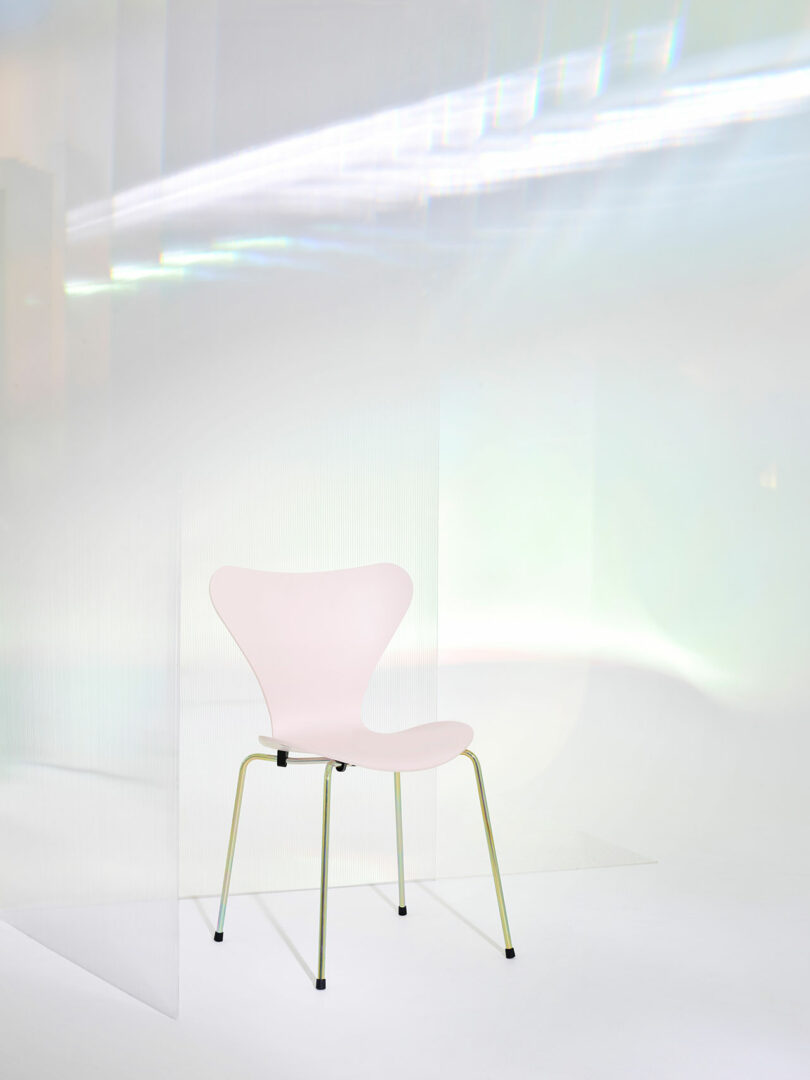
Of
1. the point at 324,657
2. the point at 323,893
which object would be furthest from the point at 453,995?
the point at 324,657

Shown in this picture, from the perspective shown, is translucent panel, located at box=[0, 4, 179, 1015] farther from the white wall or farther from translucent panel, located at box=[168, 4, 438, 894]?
translucent panel, located at box=[168, 4, 438, 894]

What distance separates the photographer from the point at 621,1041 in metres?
2.02

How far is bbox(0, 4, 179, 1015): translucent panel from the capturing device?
2.15 meters

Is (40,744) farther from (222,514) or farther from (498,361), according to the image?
(498,361)

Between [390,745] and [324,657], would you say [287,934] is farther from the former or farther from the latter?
[324,657]

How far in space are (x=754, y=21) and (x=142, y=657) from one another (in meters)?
2.45

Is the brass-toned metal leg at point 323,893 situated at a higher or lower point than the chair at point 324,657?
lower

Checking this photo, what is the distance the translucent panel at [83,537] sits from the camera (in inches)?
84.6

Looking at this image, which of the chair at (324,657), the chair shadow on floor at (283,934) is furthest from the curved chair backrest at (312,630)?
the chair shadow on floor at (283,934)

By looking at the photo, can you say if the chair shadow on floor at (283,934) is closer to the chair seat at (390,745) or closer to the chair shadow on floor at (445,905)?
the chair shadow on floor at (445,905)

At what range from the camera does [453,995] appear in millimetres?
2189

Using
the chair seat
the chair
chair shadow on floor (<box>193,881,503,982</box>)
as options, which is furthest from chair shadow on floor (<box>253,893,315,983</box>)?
the chair seat

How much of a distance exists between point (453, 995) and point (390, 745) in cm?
52

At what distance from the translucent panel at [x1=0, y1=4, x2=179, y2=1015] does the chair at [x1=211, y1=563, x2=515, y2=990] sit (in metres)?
0.27
